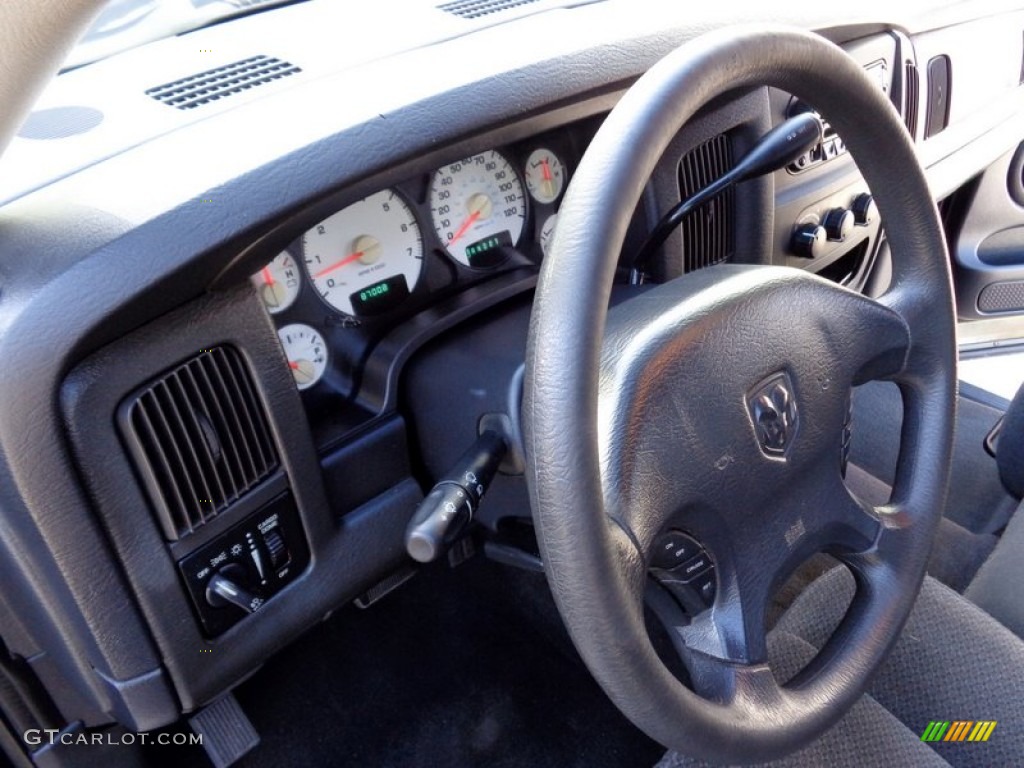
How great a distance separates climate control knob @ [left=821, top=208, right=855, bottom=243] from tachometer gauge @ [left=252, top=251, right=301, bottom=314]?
875 millimetres

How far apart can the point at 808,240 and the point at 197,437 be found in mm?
945

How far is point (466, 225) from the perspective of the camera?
1.06 meters

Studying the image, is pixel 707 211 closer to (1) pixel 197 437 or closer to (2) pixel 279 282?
(2) pixel 279 282

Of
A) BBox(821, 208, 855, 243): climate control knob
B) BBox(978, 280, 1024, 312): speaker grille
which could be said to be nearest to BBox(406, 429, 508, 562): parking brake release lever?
BBox(821, 208, 855, 243): climate control knob

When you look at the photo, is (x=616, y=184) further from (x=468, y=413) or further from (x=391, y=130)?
(x=468, y=413)

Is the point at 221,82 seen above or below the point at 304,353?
above

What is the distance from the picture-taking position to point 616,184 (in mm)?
597

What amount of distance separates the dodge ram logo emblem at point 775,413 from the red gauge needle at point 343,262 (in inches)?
17.3

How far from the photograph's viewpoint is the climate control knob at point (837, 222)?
57.0 inches

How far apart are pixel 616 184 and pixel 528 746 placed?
41.0 inches

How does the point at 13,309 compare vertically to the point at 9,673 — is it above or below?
above

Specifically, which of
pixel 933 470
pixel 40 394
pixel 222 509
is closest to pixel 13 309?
pixel 40 394

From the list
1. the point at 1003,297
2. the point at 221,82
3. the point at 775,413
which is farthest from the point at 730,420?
the point at 1003,297

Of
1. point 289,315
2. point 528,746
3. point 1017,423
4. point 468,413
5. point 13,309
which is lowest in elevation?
point 528,746
